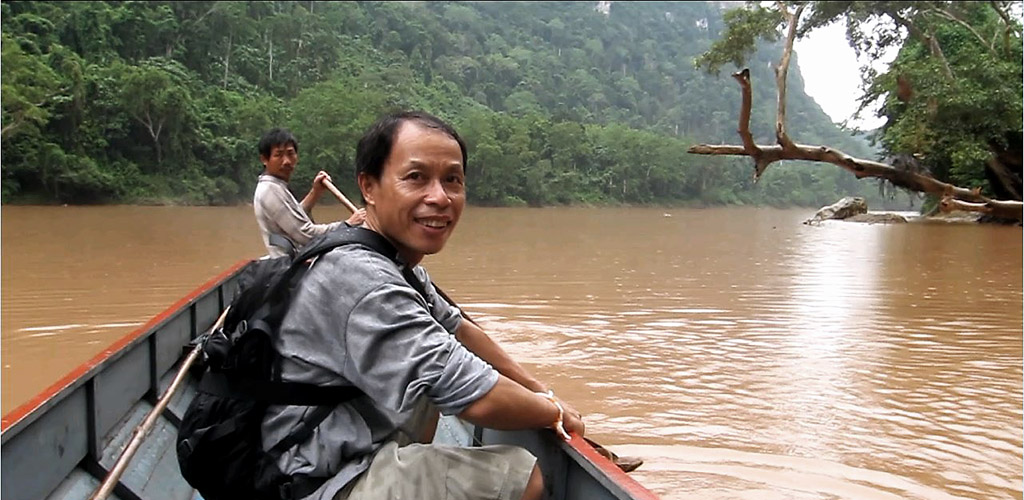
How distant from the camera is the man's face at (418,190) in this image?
1466 mm

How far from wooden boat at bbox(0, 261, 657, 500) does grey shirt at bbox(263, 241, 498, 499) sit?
41 cm

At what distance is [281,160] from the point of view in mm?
3822

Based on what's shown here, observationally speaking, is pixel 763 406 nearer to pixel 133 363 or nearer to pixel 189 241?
pixel 133 363

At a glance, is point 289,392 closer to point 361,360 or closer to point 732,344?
point 361,360

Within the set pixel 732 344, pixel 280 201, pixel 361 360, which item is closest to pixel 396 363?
pixel 361 360

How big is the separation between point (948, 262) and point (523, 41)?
221 feet

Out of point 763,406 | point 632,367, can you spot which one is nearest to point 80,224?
point 632,367

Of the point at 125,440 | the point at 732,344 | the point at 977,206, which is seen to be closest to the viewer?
the point at 125,440

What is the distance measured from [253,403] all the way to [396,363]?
10.8 inches

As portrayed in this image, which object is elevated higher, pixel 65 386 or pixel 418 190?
pixel 418 190

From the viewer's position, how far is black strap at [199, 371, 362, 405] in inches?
54.1

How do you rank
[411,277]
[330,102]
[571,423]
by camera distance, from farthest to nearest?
1. [330,102]
2. [571,423]
3. [411,277]

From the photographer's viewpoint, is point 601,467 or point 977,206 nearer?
point 601,467

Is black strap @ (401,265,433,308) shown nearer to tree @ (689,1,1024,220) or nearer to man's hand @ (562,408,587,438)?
man's hand @ (562,408,587,438)
